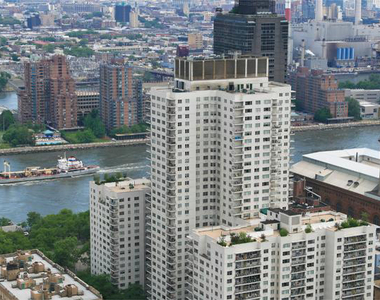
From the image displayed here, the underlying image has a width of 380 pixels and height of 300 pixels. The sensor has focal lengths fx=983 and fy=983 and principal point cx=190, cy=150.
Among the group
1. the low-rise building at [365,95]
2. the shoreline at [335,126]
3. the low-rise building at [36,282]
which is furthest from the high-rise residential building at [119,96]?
the low-rise building at [36,282]

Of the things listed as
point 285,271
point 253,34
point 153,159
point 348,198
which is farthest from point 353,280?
point 253,34

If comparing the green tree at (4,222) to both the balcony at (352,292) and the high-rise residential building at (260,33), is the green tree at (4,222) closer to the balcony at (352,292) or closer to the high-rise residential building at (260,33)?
the balcony at (352,292)

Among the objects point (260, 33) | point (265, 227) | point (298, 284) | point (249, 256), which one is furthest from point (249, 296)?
point (260, 33)

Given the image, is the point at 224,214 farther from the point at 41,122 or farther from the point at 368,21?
the point at 368,21

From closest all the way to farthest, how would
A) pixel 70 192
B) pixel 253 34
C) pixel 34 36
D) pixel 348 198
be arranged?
pixel 348 198, pixel 70 192, pixel 253 34, pixel 34 36

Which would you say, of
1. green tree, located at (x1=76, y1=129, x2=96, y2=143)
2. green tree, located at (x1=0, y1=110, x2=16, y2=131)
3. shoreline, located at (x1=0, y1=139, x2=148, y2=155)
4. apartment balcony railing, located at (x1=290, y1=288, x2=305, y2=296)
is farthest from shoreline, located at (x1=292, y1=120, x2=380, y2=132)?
apartment balcony railing, located at (x1=290, y1=288, x2=305, y2=296)
